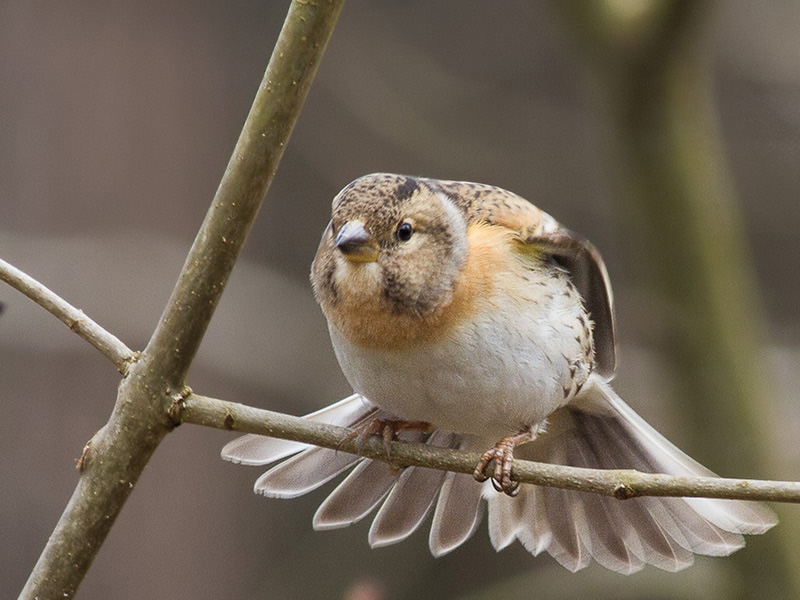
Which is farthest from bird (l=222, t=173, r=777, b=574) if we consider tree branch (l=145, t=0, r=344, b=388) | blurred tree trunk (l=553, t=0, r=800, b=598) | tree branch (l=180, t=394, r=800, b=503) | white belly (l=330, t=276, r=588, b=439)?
blurred tree trunk (l=553, t=0, r=800, b=598)

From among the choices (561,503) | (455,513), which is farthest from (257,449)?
(561,503)

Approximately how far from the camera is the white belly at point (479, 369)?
2908 mm

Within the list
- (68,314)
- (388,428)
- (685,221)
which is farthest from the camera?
(685,221)

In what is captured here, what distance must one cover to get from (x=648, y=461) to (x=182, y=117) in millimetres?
4144

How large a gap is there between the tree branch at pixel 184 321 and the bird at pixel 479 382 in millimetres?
667

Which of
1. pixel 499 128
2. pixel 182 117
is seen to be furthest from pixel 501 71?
pixel 182 117

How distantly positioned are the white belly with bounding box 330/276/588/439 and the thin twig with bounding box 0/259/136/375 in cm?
79

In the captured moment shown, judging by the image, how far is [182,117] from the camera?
22.0 feet

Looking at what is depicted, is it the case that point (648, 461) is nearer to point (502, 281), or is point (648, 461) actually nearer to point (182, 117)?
point (502, 281)

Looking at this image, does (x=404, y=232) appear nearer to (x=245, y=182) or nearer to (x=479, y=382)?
(x=479, y=382)

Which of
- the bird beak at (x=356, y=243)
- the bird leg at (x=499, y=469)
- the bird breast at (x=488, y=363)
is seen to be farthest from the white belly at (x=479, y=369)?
the bird beak at (x=356, y=243)

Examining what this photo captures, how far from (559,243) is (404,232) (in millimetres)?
536

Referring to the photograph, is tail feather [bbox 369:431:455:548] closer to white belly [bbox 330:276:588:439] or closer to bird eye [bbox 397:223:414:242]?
white belly [bbox 330:276:588:439]

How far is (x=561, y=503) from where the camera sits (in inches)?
147
